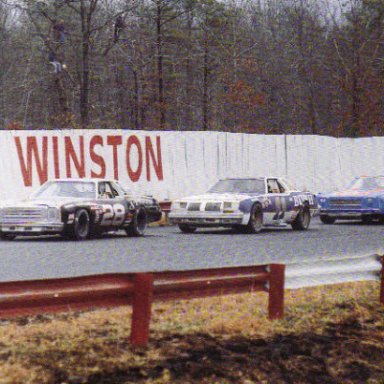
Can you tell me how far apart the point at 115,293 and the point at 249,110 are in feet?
167

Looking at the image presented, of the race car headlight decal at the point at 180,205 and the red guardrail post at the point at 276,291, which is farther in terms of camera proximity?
the race car headlight decal at the point at 180,205

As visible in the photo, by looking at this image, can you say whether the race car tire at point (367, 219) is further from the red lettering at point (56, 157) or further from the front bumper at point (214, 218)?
the red lettering at point (56, 157)

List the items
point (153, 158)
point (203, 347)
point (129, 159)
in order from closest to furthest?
point (203, 347), point (129, 159), point (153, 158)

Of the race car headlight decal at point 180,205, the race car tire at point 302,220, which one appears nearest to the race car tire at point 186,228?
the race car headlight decal at point 180,205

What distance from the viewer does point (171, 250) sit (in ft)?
56.1

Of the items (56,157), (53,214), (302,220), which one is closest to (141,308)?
(53,214)

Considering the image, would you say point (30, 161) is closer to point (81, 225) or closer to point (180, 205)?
point (180, 205)

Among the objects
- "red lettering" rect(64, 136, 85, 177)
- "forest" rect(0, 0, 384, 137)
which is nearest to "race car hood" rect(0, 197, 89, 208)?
"red lettering" rect(64, 136, 85, 177)

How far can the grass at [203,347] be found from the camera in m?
6.68

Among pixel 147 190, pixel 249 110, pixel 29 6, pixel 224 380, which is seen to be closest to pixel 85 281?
pixel 224 380

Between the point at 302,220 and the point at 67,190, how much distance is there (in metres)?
6.70

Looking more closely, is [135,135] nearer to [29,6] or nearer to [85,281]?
[29,6]

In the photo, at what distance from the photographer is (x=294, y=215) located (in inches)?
928

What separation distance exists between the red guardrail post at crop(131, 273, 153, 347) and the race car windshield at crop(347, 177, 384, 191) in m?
20.4
